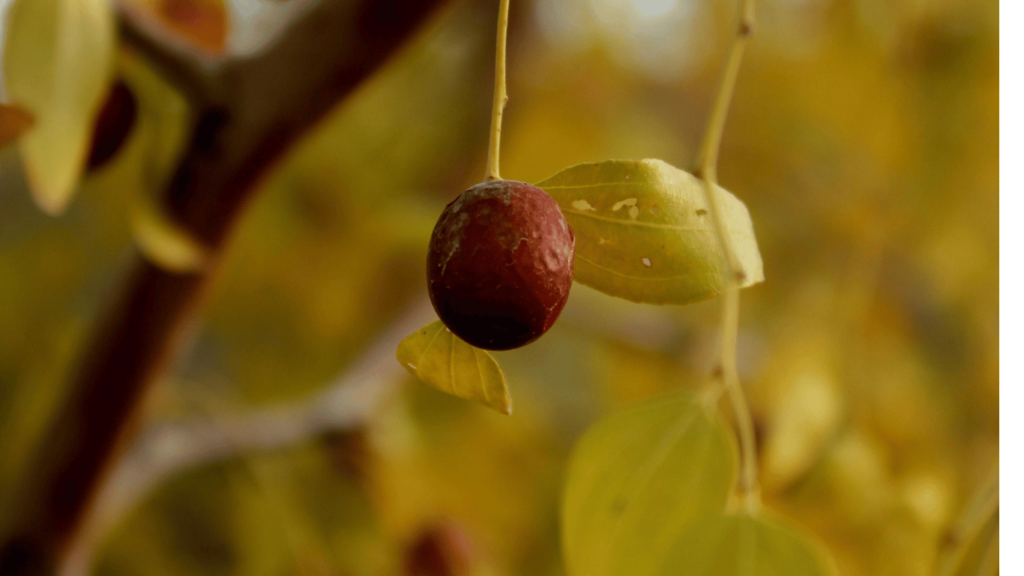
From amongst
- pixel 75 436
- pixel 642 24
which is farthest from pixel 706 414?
pixel 642 24

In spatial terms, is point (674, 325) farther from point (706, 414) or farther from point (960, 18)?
point (706, 414)

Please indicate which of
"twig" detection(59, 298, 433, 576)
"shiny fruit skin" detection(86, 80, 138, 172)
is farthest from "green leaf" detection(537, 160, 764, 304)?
"twig" detection(59, 298, 433, 576)

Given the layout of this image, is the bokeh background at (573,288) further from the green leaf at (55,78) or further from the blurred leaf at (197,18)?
the green leaf at (55,78)

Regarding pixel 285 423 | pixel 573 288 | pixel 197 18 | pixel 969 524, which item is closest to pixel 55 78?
pixel 197 18

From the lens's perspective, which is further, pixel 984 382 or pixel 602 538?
pixel 984 382

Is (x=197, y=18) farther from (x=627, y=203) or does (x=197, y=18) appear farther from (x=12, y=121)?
(x=627, y=203)

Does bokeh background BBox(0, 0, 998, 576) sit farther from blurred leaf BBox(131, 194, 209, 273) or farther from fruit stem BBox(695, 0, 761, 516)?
fruit stem BBox(695, 0, 761, 516)
